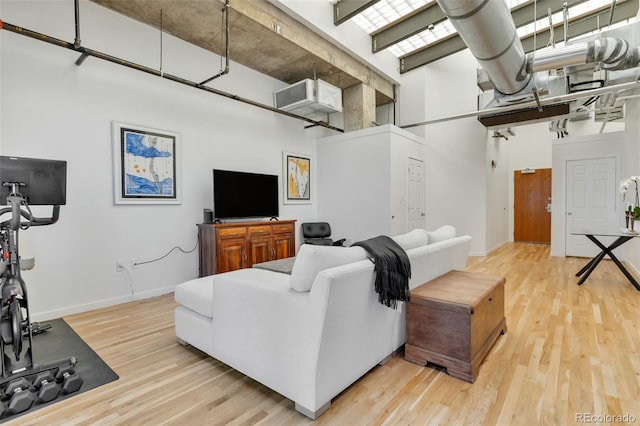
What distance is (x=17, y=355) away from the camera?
2.03 meters

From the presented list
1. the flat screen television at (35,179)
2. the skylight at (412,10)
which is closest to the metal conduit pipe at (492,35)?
the skylight at (412,10)

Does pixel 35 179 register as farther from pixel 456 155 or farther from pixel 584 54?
pixel 456 155

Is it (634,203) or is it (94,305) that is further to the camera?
(634,203)

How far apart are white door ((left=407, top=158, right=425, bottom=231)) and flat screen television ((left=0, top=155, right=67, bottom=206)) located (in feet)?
16.4

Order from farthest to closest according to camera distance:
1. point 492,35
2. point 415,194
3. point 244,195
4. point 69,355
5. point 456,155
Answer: point 456,155, point 415,194, point 244,195, point 492,35, point 69,355

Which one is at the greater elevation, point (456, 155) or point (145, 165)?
point (456, 155)

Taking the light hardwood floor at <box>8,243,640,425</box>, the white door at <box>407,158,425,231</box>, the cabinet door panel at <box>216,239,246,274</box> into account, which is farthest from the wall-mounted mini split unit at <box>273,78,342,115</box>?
the light hardwood floor at <box>8,243,640,425</box>

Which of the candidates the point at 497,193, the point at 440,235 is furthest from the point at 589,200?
the point at 440,235

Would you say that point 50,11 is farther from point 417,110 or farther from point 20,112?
point 417,110

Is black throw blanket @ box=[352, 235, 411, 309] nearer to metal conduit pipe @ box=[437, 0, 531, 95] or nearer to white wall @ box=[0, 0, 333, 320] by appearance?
metal conduit pipe @ box=[437, 0, 531, 95]

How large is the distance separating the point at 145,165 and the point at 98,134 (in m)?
0.57

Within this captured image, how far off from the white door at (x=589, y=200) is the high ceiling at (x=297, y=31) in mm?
2574

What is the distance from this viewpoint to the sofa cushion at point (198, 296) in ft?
7.20

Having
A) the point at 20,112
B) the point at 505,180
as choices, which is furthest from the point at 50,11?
the point at 505,180
